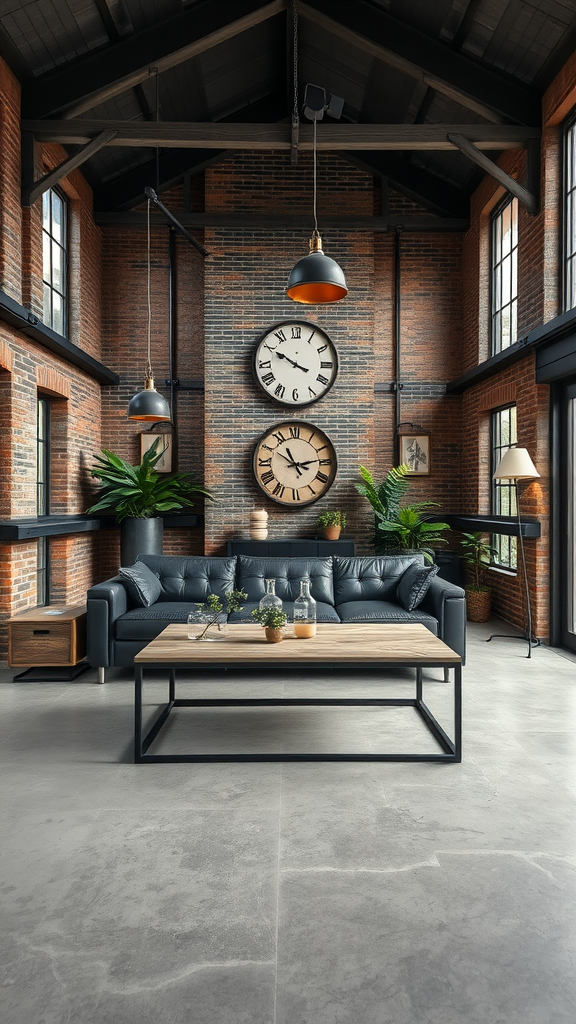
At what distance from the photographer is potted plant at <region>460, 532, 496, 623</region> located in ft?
23.8

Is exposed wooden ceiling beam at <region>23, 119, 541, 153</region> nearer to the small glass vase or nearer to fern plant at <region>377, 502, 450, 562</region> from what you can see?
Result: fern plant at <region>377, 502, 450, 562</region>

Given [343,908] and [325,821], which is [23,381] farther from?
[343,908]

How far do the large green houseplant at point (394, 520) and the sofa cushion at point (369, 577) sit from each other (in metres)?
1.41

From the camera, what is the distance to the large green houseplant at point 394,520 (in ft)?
24.3

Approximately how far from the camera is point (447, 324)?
8430 mm

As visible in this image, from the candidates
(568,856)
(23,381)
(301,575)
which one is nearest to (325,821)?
(568,856)

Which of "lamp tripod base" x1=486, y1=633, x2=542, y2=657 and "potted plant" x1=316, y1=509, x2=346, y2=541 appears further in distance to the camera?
"potted plant" x1=316, y1=509, x2=346, y2=541

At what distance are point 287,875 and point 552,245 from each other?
17.7 ft

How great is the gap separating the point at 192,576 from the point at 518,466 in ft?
9.53

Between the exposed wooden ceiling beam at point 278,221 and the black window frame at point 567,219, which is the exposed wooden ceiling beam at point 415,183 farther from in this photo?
the black window frame at point 567,219

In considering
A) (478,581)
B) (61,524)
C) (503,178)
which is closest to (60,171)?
(61,524)

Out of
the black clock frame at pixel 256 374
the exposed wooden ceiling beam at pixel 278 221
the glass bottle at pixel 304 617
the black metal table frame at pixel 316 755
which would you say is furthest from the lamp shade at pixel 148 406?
the black metal table frame at pixel 316 755

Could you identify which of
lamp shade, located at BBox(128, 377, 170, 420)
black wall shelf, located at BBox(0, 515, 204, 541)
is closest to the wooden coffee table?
black wall shelf, located at BBox(0, 515, 204, 541)

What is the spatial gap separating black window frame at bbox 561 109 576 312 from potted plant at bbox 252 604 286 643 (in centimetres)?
370
